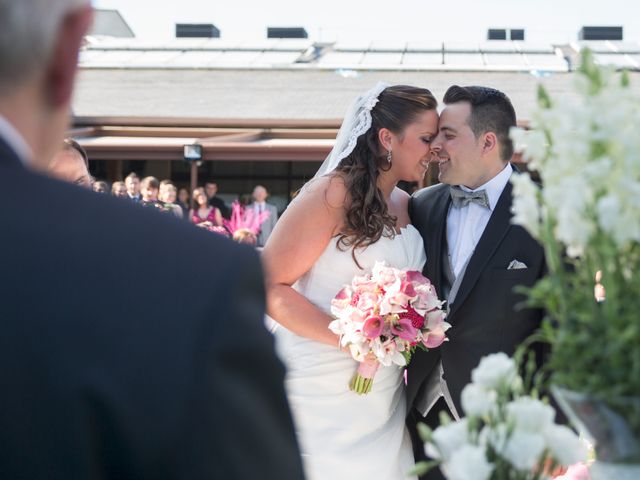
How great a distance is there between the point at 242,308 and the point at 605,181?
66 centimetres

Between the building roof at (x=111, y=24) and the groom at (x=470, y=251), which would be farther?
the building roof at (x=111, y=24)

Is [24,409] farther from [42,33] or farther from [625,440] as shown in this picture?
[625,440]

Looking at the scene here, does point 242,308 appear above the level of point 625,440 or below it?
above

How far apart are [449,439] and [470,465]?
8 cm

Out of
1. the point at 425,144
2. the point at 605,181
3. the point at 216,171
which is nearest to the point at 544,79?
the point at 216,171

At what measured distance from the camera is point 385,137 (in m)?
4.07

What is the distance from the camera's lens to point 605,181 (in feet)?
4.57

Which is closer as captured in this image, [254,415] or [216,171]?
[254,415]

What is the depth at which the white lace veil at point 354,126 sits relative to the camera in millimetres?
4074

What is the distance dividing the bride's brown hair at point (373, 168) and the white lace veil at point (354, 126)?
0.03 m

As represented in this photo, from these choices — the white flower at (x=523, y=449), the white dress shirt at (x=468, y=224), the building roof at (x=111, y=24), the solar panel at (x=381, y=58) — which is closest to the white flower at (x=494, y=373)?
the white flower at (x=523, y=449)

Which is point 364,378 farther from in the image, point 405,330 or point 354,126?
point 354,126

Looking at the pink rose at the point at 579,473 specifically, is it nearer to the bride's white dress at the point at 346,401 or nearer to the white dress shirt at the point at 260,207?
the bride's white dress at the point at 346,401

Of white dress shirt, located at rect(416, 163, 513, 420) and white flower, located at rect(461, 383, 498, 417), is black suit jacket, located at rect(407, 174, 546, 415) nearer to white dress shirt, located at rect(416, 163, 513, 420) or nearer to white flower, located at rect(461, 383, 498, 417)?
white dress shirt, located at rect(416, 163, 513, 420)
